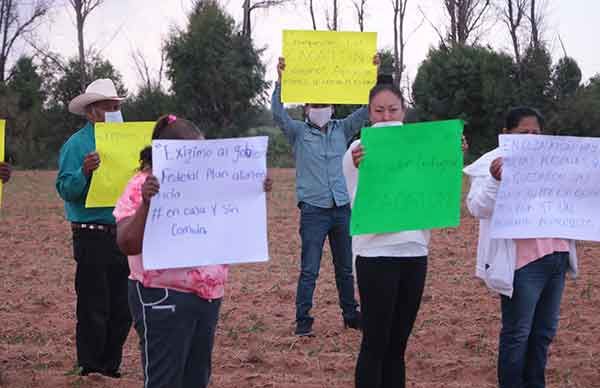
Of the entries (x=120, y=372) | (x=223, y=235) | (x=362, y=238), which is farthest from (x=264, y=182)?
(x=120, y=372)

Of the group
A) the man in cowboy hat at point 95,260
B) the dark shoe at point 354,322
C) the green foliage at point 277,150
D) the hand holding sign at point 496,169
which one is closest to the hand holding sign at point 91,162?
the man in cowboy hat at point 95,260

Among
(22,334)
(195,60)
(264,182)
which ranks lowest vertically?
(22,334)

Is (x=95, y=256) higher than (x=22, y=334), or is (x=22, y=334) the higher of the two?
(x=95, y=256)

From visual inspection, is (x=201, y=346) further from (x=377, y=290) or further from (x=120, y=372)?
(x=120, y=372)

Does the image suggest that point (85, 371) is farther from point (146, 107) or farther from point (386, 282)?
point (146, 107)

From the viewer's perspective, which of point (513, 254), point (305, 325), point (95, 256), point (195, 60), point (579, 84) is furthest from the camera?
point (195, 60)

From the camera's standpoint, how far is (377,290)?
4.04m

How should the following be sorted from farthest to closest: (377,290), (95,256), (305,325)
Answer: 1. (305,325)
2. (95,256)
3. (377,290)

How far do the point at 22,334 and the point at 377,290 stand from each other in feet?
13.0

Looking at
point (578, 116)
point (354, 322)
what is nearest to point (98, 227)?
point (354, 322)

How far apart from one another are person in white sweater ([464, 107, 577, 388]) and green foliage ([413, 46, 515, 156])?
86.7ft

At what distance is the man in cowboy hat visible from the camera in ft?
17.8

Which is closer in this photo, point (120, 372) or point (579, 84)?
point (120, 372)

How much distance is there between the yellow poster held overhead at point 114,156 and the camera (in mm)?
5133
